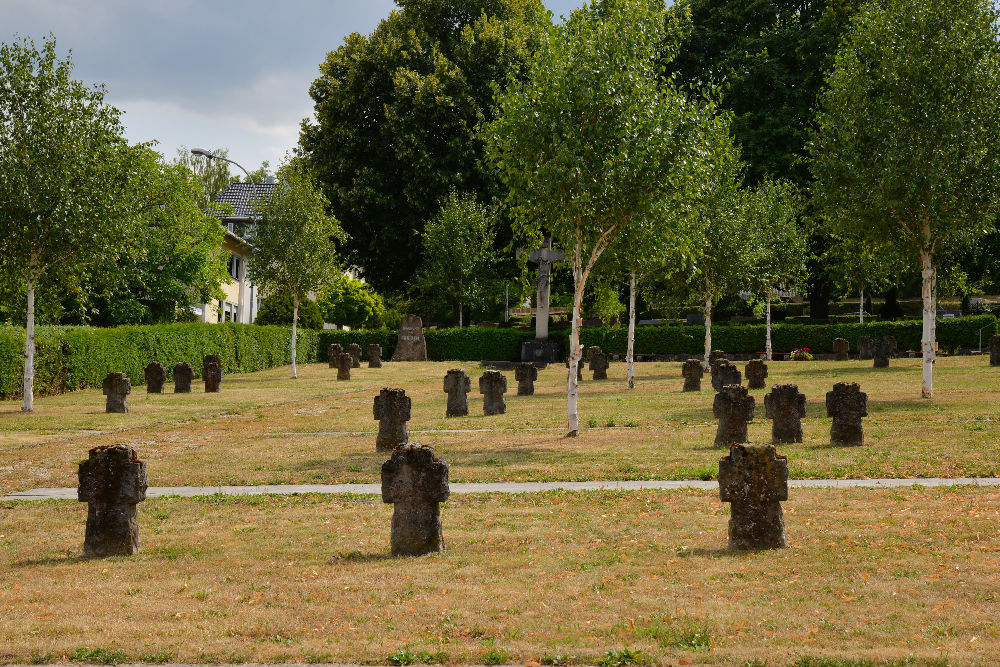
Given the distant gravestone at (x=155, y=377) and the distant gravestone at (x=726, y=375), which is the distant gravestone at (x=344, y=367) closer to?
the distant gravestone at (x=155, y=377)

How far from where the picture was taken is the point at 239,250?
63.6 meters

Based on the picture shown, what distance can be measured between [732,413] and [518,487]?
4.75 metres

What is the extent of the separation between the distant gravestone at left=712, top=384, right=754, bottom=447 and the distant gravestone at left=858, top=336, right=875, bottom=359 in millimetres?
26948

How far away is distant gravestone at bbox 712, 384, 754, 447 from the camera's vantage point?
1539cm

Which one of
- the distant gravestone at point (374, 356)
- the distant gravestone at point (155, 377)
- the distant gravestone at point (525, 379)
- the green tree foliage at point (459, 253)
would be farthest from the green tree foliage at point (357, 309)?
the distant gravestone at point (525, 379)

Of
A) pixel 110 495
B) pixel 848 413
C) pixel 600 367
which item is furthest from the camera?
pixel 600 367

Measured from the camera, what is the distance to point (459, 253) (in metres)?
47.9

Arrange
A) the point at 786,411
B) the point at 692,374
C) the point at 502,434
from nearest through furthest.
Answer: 1. the point at 786,411
2. the point at 502,434
3. the point at 692,374

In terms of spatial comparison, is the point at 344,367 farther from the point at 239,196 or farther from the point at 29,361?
the point at 239,196

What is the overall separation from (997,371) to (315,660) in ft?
97.6

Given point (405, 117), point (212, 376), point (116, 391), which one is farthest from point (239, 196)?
point (116, 391)

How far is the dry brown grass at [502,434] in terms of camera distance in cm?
1368

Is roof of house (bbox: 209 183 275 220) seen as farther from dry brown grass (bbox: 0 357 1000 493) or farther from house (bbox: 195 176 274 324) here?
dry brown grass (bbox: 0 357 1000 493)

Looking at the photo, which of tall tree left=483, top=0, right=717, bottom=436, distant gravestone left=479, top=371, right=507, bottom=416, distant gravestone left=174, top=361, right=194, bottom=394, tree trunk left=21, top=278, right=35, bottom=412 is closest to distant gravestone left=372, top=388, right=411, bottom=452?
tall tree left=483, top=0, right=717, bottom=436
